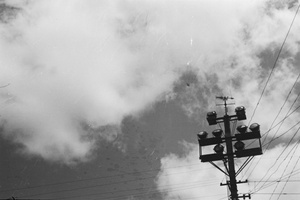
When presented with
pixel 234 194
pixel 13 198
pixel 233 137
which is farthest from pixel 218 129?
pixel 13 198

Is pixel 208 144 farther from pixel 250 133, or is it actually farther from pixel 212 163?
pixel 250 133

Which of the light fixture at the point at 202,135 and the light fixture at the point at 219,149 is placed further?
the light fixture at the point at 202,135

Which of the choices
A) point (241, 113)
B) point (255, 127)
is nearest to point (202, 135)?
point (241, 113)

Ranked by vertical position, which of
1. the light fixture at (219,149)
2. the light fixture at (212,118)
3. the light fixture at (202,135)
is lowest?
the light fixture at (219,149)

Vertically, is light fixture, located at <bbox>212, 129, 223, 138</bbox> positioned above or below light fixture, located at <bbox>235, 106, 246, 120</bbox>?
below

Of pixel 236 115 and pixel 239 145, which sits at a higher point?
pixel 236 115

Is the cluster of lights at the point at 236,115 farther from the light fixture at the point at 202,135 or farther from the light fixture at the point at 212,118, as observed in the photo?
the light fixture at the point at 202,135

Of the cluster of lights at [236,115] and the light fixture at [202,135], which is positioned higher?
the cluster of lights at [236,115]

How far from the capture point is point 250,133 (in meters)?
15.4

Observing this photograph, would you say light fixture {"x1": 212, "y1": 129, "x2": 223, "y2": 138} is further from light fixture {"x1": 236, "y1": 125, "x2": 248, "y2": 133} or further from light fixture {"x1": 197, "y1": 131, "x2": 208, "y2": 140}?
light fixture {"x1": 236, "y1": 125, "x2": 248, "y2": 133}

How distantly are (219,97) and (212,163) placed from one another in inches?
144

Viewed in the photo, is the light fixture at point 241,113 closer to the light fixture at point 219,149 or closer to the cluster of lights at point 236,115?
the cluster of lights at point 236,115

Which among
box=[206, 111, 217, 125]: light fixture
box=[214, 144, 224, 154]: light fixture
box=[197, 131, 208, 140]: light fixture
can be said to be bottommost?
box=[214, 144, 224, 154]: light fixture

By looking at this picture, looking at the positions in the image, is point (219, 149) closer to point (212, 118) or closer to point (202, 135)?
point (202, 135)
